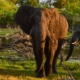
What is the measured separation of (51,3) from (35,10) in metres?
64.5

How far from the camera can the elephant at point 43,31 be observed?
8.95 meters

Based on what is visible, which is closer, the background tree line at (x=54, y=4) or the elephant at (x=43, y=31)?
the elephant at (x=43, y=31)

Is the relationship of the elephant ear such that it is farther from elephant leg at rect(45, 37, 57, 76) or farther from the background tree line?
the background tree line

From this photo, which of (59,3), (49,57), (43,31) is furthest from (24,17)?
(59,3)

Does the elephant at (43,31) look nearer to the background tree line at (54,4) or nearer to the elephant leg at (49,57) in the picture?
the elephant leg at (49,57)

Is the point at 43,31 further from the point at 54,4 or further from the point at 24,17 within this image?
the point at 54,4

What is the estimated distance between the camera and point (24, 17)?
10.4 metres

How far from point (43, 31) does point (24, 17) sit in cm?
164

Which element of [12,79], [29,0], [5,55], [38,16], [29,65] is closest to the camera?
[12,79]

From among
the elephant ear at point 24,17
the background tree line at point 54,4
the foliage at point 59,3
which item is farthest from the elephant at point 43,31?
the foliage at point 59,3

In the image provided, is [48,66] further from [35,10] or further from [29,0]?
[29,0]

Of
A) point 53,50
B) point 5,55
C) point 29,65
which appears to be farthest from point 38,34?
point 5,55

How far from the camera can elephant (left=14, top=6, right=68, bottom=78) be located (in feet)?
29.4

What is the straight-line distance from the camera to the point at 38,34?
29.0 feet
